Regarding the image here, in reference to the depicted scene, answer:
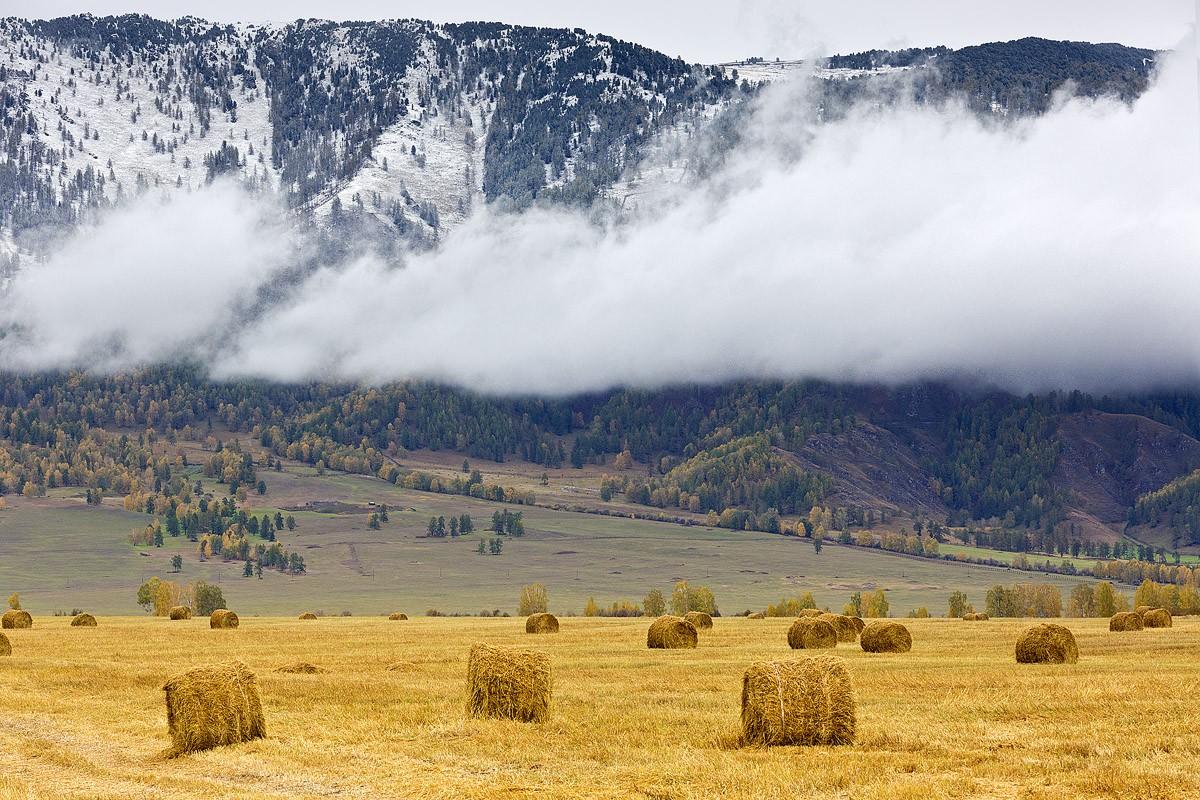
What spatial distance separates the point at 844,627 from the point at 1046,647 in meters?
15.5

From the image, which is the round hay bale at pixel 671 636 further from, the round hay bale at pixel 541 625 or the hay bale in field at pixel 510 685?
the hay bale in field at pixel 510 685

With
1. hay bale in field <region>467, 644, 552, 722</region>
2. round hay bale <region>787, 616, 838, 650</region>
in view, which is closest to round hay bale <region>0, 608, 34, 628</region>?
round hay bale <region>787, 616, 838, 650</region>

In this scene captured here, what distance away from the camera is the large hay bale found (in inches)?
1064

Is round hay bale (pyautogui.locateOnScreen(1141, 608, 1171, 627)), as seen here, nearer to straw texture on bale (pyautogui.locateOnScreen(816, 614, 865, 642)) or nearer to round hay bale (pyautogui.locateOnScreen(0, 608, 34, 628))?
straw texture on bale (pyautogui.locateOnScreen(816, 614, 865, 642))

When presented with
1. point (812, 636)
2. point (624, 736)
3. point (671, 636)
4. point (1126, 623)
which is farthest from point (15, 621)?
point (624, 736)

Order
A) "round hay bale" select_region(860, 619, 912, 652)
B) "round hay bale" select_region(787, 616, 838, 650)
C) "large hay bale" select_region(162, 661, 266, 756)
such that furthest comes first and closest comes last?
1. "round hay bale" select_region(787, 616, 838, 650)
2. "round hay bale" select_region(860, 619, 912, 652)
3. "large hay bale" select_region(162, 661, 266, 756)

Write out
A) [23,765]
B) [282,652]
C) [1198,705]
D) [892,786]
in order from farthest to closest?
[282,652] → [1198,705] → [23,765] → [892,786]

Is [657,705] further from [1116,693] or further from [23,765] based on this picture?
[23,765]

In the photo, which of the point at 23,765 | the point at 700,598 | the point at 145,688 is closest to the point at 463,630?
the point at 145,688

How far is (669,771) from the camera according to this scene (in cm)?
2236

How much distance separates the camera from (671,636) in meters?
54.1

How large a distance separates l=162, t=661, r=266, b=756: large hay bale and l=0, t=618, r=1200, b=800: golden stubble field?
62cm

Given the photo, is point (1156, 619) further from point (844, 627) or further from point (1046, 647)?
point (1046, 647)

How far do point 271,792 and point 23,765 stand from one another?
6997 mm
